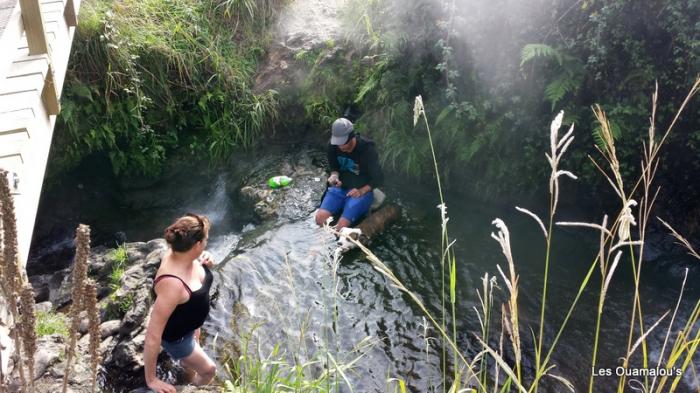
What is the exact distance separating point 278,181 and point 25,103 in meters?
4.33

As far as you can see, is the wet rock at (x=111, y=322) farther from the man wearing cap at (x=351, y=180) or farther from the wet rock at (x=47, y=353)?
the man wearing cap at (x=351, y=180)

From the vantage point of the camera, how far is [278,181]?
800 cm

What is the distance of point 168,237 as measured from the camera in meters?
3.90

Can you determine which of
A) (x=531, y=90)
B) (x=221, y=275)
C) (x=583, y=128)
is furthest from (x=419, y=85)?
(x=221, y=275)

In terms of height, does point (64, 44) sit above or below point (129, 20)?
above

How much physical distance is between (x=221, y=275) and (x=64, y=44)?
2647 millimetres

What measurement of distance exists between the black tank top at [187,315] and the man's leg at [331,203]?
10.3 feet

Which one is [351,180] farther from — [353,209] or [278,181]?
[278,181]

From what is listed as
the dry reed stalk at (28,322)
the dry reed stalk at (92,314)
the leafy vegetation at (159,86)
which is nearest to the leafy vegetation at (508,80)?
the leafy vegetation at (159,86)

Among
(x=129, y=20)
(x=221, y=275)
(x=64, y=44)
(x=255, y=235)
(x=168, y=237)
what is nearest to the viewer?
(x=168, y=237)

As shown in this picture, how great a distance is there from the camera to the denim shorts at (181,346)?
13.5ft

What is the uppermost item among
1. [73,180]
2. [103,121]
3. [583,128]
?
[583,128]

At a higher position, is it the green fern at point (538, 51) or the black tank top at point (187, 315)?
the green fern at point (538, 51)

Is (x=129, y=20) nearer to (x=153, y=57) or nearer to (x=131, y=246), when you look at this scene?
(x=153, y=57)
